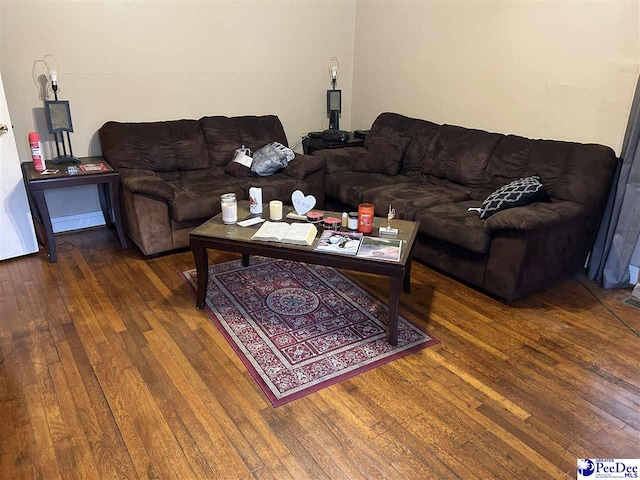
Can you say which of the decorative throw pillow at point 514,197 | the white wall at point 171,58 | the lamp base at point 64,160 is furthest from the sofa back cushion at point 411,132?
the lamp base at point 64,160

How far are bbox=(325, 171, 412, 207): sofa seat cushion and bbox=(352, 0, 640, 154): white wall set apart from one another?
80 centimetres

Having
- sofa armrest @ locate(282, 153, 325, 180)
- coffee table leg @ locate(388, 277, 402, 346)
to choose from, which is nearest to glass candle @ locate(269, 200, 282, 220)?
coffee table leg @ locate(388, 277, 402, 346)

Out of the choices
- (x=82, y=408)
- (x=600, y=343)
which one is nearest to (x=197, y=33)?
(x=82, y=408)

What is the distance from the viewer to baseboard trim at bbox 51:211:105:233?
397 centimetres

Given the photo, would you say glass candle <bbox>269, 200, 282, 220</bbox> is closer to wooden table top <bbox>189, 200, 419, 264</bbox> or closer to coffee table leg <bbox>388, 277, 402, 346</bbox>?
wooden table top <bbox>189, 200, 419, 264</bbox>

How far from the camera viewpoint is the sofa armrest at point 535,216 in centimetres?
264

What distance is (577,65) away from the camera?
3.16 meters

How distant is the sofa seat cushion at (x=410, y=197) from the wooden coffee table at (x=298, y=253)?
18.4 inches

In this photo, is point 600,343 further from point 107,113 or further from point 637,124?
point 107,113

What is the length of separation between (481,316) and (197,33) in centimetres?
332

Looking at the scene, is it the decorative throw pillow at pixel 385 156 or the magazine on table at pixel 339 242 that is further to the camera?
the decorative throw pillow at pixel 385 156

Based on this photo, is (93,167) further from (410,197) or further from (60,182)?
(410,197)

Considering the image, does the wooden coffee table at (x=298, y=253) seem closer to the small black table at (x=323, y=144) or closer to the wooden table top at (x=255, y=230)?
the wooden table top at (x=255, y=230)

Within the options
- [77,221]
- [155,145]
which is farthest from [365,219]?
[77,221]
